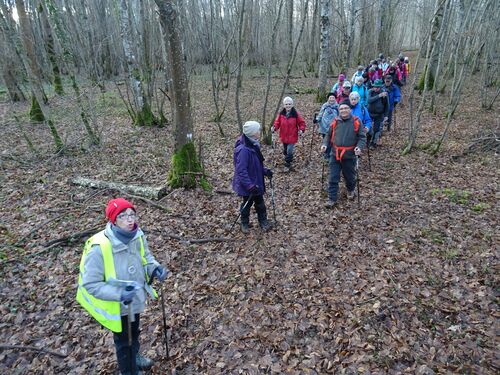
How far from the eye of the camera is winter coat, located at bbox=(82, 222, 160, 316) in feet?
10.1

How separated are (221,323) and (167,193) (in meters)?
4.13

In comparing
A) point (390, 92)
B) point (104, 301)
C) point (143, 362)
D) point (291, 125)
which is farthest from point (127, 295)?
point (390, 92)

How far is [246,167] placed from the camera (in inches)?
229

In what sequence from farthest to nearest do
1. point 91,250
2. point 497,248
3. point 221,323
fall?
point 497,248 < point 221,323 < point 91,250

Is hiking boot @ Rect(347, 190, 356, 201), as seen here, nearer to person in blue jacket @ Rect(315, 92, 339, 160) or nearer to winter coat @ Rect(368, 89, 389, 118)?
person in blue jacket @ Rect(315, 92, 339, 160)

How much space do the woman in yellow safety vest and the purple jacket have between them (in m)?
2.67

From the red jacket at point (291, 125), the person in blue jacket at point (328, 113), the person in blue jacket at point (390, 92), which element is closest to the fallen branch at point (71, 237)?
the red jacket at point (291, 125)

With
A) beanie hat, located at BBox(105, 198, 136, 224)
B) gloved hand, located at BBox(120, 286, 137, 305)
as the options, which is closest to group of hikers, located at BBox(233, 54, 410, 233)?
beanie hat, located at BBox(105, 198, 136, 224)

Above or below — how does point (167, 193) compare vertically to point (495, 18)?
below

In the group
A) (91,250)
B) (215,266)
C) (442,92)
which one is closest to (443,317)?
(215,266)

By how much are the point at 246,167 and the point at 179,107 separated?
2.62 m

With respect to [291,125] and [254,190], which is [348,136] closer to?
[291,125]

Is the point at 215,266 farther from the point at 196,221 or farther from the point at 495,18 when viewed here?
the point at 495,18

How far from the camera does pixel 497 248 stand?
541 centimetres
